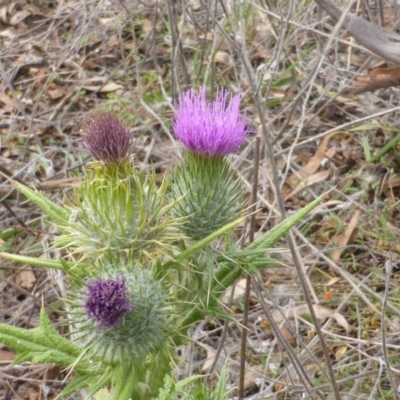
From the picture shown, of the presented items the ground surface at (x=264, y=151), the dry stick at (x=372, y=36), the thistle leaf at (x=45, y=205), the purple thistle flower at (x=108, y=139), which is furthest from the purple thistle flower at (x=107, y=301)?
the dry stick at (x=372, y=36)

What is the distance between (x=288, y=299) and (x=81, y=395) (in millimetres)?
1581

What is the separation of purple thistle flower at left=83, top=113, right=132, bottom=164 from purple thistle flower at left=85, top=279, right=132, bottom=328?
A: 0.55m

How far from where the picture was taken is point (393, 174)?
4.88m

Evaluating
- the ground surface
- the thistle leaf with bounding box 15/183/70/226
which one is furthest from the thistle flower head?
the ground surface

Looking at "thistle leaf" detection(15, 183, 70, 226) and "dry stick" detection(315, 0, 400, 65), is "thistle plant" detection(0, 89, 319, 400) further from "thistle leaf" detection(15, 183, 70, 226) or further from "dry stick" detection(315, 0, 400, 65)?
"dry stick" detection(315, 0, 400, 65)

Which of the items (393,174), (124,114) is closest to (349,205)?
(393,174)

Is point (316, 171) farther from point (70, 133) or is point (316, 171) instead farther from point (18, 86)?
point (18, 86)

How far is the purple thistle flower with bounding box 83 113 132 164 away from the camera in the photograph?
2.54 m

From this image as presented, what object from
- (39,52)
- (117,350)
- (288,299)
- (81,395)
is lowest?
(288,299)

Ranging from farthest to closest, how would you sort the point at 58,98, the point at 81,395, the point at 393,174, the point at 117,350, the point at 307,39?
the point at 58,98 < the point at 307,39 < the point at 393,174 < the point at 81,395 < the point at 117,350

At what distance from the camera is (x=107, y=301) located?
7.39ft

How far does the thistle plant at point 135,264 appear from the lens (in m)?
2.34

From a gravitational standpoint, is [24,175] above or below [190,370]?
above

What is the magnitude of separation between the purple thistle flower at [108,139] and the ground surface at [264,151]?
68cm
